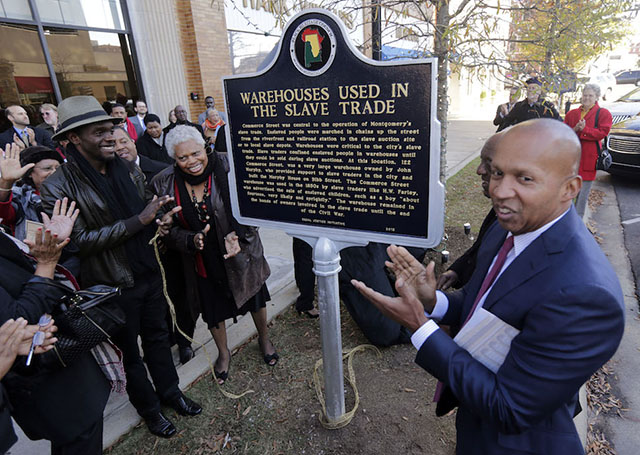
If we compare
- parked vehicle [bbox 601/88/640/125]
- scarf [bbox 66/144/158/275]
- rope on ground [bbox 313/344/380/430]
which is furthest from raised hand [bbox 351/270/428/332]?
parked vehicle [bbox 601/88/640/125]

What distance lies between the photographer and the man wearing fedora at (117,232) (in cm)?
239

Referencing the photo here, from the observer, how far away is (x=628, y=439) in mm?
2590

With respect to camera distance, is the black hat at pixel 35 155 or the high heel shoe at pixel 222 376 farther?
the high heel shoe at pixel 222 376

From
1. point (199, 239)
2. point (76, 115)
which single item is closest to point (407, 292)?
point (199, 239)

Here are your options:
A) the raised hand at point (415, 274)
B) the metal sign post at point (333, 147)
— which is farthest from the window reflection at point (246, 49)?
the raised hand at point (415, 274)

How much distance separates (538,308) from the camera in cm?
117

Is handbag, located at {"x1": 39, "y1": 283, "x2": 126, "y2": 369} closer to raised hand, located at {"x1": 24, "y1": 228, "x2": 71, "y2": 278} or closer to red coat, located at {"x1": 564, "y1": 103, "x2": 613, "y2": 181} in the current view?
raised hand, located at {"x1": 24, "y1": 228, "x2": 71, "y2": 278}

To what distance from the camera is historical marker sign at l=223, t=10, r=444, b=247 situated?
71.6 inches

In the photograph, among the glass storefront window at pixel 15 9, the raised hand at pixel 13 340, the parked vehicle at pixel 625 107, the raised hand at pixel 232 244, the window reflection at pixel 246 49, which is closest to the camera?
the raised hand at pixel 13 340

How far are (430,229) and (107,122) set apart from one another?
6.99 ft

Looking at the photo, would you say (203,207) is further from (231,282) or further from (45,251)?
(45,251)

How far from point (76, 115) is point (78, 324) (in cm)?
135

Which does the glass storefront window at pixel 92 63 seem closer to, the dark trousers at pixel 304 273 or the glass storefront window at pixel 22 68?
the glass storefront window at pixel 22 68

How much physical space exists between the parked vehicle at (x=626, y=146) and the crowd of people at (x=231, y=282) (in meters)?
7.68
